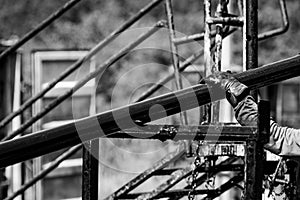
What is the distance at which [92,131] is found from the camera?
1.87 m

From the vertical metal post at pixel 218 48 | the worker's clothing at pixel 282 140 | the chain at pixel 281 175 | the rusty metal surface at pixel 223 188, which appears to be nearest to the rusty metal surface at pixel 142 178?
the rusty metal surface at pixel 223 188

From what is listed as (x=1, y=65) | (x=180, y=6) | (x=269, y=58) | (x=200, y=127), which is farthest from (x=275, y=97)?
(x=200, y=127)

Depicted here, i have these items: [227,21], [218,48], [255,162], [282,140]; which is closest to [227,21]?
[227,21]

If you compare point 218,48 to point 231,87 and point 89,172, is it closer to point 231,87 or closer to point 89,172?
point 231,87

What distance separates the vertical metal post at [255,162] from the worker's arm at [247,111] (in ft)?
0.69

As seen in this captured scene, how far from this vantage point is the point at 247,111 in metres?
2.22

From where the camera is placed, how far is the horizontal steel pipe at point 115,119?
5.90ft

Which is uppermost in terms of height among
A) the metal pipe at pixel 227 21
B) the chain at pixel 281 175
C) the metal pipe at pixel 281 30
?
the metal pipe at pixel 281 30

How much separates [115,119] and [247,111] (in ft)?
1.70

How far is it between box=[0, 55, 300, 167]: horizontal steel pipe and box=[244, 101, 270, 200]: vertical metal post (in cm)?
16

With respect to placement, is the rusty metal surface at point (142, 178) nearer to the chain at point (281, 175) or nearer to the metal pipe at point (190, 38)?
the metal pipe at point (190, 38)

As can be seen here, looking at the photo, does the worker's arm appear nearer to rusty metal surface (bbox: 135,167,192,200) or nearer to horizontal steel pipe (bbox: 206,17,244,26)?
horizontal steel pipe (bbox: 206,17,244,26)

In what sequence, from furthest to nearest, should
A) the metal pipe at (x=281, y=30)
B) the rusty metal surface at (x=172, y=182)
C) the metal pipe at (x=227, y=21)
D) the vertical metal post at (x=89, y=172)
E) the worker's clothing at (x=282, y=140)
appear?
the metal pipe at (x=281, y=30) → the rusty metal surface at (x=172, y=182) → the metal pipe at (x=227, y=21) → the worker's clothing at (x=282, y=140) → the vertical metal post at (x=89, y=172)

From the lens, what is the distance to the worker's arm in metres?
2.16
